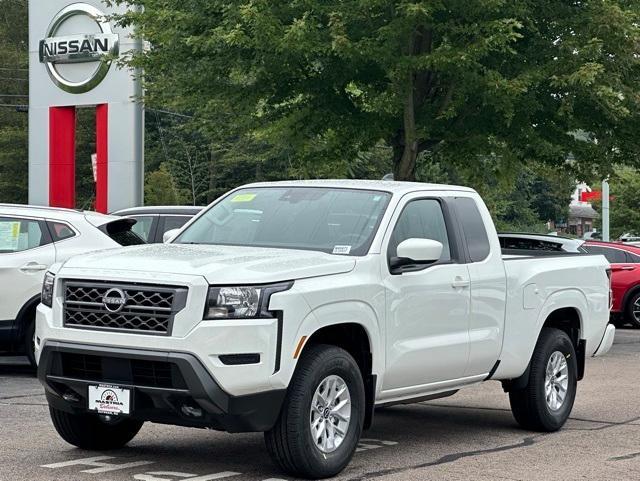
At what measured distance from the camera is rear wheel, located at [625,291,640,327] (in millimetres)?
23125

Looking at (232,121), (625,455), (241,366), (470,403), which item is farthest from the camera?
(232,121)

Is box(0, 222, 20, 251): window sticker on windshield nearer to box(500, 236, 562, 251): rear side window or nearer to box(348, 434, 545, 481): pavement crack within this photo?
box(500, 236, 562, 251): rear side window

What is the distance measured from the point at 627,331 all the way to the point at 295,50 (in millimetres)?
7950

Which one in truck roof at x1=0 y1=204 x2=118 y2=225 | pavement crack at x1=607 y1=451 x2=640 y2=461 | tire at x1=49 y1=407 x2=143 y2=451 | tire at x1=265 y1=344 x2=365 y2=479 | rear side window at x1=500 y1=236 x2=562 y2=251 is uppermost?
truck roof at x1=0 y1=204 x2=118 y2=225

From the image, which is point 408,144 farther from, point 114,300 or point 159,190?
point 159,190

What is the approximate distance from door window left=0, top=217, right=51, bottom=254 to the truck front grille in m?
5.43

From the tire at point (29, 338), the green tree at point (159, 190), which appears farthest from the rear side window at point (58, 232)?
the green tree at point (159, 190)

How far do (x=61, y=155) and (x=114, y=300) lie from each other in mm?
27165

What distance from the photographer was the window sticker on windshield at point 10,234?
42.3ft

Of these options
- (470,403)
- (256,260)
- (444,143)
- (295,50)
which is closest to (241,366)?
(256,260)

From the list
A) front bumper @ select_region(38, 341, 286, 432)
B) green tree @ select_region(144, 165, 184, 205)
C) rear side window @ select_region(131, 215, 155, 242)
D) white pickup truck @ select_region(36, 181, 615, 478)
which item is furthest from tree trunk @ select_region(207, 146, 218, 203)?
front bumper @ select_region(38, 341, 286, 432)

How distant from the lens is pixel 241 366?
7145mm

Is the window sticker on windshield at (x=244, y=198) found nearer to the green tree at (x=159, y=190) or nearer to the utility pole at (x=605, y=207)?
the utility pole at (x=605, y=207)

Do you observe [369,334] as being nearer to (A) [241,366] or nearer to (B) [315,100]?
(A) [241,366]
